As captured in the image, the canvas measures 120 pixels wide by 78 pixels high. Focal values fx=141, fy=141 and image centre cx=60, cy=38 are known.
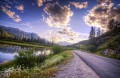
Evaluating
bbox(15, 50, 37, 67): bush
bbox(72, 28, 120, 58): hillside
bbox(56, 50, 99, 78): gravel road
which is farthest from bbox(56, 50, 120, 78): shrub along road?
bbox(72, 28, 120, 58): hillside

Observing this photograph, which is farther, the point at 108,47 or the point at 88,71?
the point at 108,47

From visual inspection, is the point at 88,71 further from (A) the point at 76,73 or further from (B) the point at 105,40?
(B) the point at 105,40

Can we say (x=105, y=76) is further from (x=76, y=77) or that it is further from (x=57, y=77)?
(x=57, y=77)

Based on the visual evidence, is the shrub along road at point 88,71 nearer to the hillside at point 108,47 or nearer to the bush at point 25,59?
the bush at point 25,59

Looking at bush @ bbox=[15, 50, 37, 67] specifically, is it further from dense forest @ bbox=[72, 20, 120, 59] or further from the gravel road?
dense forest @ bbox=[72, 20, 120, 59]

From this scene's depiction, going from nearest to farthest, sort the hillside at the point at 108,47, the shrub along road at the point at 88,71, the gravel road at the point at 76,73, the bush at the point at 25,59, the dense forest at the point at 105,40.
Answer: the gravel road at the point at 76,73 → the shrub along road at the point at 88,71 → the bush at the point at 25,59 → the hillside at the point at 108,47 → the dense forest at the point at 105,40

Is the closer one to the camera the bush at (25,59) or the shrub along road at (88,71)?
the shrub along road at (88,71)

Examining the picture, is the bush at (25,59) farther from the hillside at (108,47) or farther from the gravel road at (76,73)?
the hillside at (108,47)

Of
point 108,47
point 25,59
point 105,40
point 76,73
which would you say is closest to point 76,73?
point 76,73

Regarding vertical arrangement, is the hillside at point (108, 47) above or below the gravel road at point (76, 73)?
above

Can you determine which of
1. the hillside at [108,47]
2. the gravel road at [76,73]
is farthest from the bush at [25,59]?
the hillside at [108,47]

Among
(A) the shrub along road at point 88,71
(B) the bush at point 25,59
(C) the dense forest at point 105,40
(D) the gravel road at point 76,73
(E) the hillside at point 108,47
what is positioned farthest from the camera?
(C) the dense forest at point 105,40

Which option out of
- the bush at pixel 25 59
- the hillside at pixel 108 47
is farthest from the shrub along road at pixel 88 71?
the hillside at pixel 108 47

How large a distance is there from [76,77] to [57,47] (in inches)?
1554
